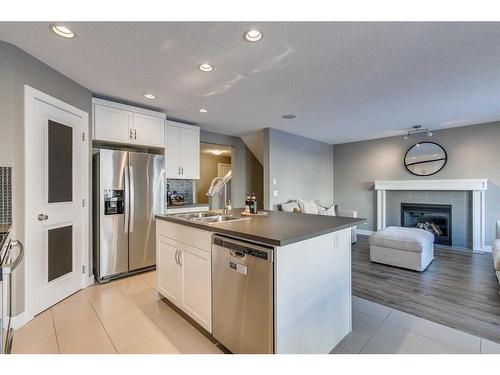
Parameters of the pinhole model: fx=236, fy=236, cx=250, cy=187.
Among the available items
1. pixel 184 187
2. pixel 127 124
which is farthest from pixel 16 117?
pixel 184 187

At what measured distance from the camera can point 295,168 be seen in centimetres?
517

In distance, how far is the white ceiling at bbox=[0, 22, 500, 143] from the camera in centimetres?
172

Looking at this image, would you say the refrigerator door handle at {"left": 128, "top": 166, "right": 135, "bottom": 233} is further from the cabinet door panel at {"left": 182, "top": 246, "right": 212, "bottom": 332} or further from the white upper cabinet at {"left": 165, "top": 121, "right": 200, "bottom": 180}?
the cabinet door panel at {"left": 182, "top": 246, "right": 212, "bottom": 332}

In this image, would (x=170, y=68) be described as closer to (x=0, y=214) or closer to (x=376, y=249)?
(x=0, y=214)

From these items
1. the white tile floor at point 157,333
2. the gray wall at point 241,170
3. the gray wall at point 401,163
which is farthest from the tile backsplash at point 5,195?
the gray wall at point 401,163

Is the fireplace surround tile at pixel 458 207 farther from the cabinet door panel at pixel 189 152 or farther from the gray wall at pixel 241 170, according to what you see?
the cabinet door panel at pixel 189 152

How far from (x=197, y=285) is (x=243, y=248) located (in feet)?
2.25

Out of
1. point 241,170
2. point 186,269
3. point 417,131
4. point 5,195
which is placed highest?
point 417,131

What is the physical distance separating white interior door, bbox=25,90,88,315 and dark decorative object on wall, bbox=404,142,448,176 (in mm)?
5892

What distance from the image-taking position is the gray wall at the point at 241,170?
17.0 ft

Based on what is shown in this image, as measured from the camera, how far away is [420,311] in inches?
87.0

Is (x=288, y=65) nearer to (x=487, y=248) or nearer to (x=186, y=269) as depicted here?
(x=186, y=269)

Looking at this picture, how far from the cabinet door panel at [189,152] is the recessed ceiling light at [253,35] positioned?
2.53 m

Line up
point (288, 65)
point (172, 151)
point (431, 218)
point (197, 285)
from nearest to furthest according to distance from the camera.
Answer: point (197, 285) < point (288, 65) < point (172, 151) < point (431, 218)
